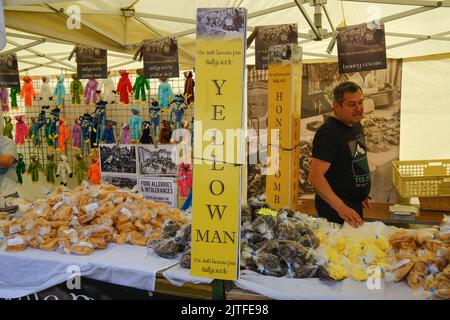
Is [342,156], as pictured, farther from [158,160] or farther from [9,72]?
[9,72]

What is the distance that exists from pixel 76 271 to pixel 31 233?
574mm

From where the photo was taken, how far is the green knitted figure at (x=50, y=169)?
7258 mm

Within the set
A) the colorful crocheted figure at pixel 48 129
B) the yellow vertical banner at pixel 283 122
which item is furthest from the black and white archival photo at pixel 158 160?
the colorful crocheted figure at pixel 48 129

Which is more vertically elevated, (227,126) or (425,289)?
(227,126)

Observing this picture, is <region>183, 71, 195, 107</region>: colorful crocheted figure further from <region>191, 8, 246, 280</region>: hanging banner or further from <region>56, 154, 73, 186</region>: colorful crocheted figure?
<region>191, 8, 246, 280</region>: hanging banner

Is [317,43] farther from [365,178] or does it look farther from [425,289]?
[425,289]

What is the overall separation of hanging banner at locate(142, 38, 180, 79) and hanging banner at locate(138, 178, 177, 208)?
189 cm

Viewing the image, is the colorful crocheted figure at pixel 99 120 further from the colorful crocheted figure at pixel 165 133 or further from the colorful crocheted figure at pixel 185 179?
the colorful crocheted figure at pixel 185 179

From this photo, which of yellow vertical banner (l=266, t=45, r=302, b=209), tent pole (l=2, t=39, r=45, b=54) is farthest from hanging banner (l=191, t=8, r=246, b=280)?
tent pole (l=2, t=39, r=45, b=54)

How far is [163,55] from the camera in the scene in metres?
4.97

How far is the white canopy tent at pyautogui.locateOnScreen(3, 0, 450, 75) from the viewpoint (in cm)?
380
